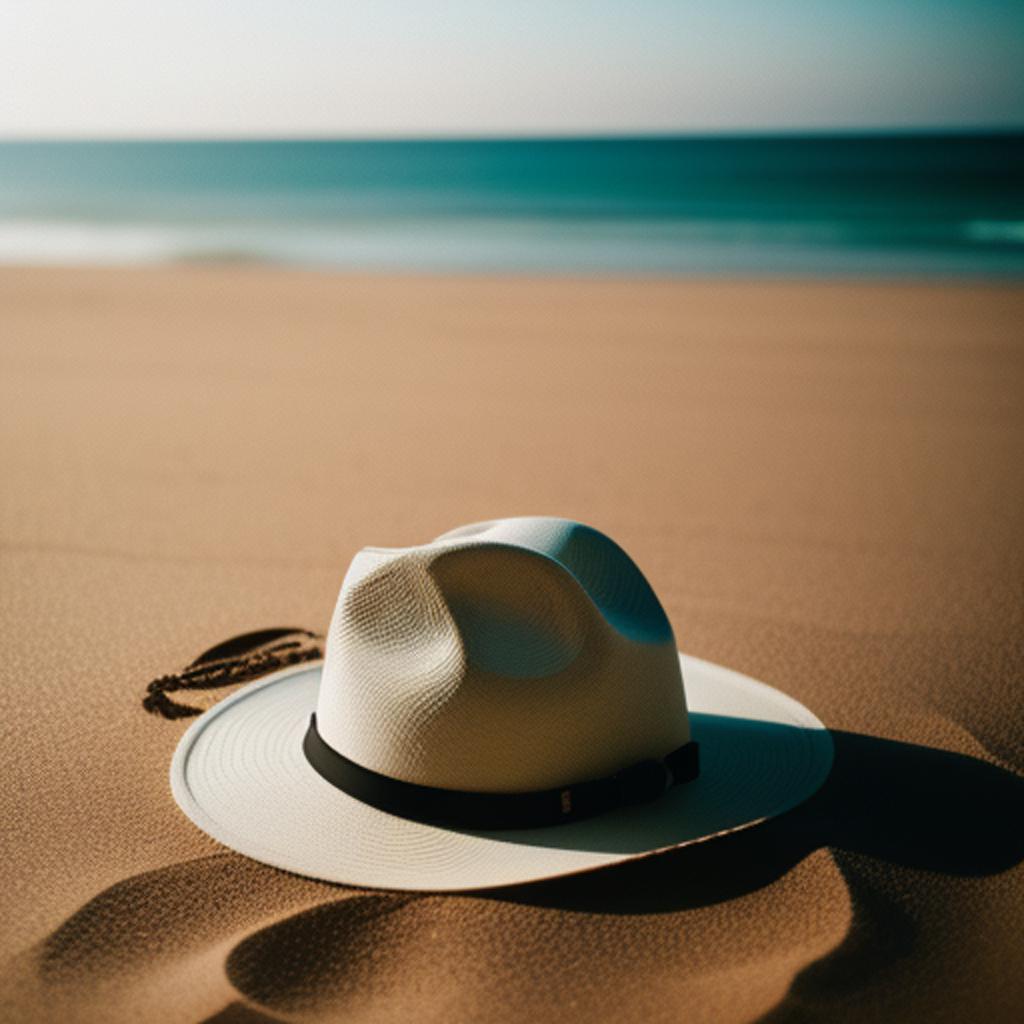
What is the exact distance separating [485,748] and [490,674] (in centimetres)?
10

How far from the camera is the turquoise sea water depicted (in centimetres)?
1248

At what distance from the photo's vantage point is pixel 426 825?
4.83ft

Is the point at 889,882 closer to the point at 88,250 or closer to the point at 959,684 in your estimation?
the point at 959,684

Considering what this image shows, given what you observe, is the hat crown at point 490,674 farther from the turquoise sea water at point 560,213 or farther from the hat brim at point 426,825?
the turquoise sea water at point 560,213

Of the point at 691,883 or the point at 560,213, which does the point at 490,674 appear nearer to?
the point at 691,883

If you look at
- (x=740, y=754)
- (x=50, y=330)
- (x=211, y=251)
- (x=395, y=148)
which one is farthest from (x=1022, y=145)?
(x=740, y=754)

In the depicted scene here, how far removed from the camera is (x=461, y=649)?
1438 millimetres

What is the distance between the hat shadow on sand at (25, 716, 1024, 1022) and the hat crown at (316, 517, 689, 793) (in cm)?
16

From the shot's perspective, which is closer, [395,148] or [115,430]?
[115,430]

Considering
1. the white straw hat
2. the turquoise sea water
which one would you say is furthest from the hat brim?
the turquoise sea water

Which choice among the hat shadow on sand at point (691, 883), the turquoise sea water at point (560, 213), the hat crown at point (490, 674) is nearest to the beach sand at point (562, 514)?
the hat shadow on sand at point (691, 883)

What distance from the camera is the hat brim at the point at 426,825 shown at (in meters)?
1.40

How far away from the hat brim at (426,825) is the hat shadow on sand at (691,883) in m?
0.06

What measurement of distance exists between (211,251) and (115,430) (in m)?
10.1
